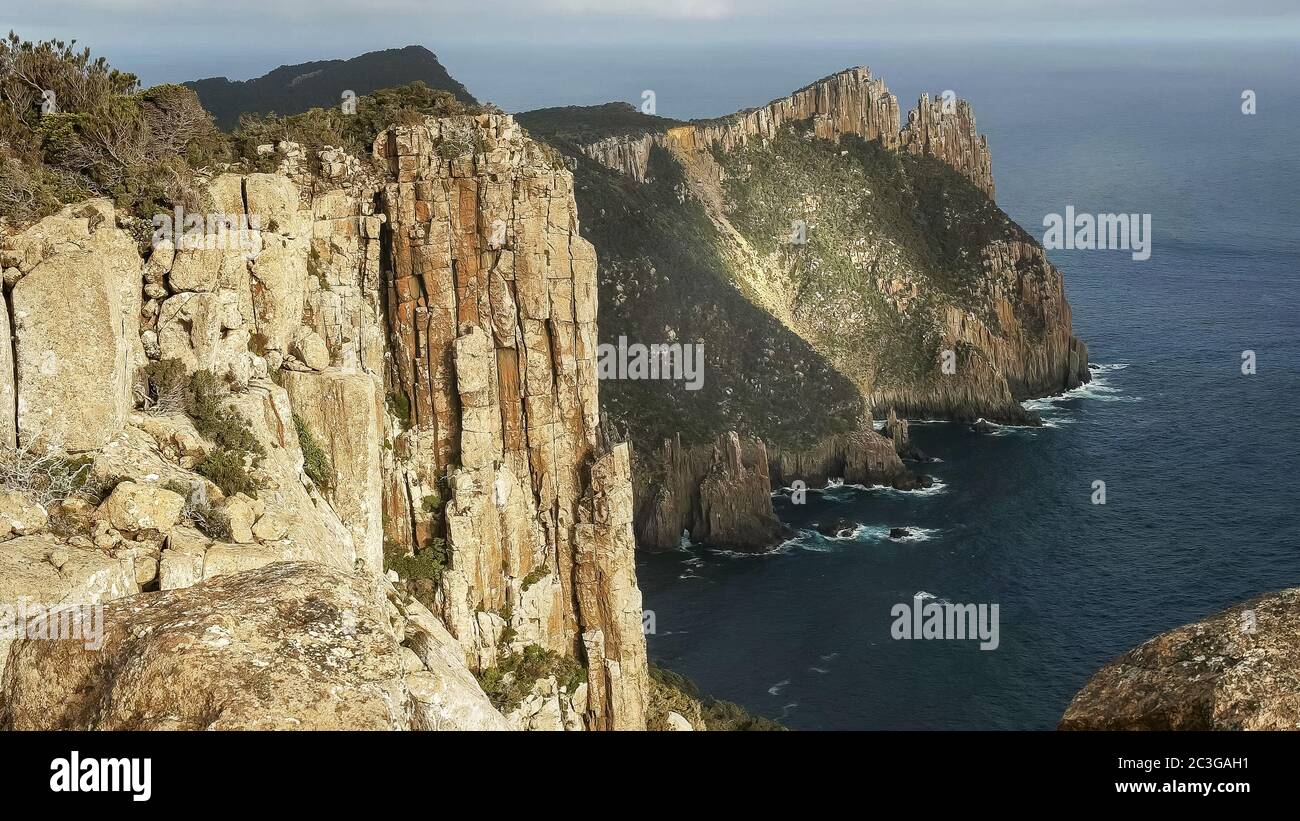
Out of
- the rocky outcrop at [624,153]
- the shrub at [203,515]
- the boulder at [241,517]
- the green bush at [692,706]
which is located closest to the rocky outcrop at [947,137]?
the rocky outcrop at [624,153]

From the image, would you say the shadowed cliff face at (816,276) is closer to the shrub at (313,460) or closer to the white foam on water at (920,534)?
the white foam on water at (920,534)

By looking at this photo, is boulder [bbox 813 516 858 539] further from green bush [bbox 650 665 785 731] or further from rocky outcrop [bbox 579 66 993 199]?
rocky outcrop [bbox 579 66 993 199]

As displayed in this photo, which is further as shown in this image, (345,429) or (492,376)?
(492,376)

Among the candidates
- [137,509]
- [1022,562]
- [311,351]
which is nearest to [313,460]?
[311,351]

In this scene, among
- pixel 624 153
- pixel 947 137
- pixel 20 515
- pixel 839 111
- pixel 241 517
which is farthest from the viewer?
pixel 947 137

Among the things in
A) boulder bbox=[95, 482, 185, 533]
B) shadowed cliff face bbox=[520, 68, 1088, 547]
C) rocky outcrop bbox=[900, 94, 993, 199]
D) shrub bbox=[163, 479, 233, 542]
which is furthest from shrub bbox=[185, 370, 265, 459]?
rocky outcrop bbox=[900, 94, 993, 199]

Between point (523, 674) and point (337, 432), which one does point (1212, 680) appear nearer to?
point (337, 432)
